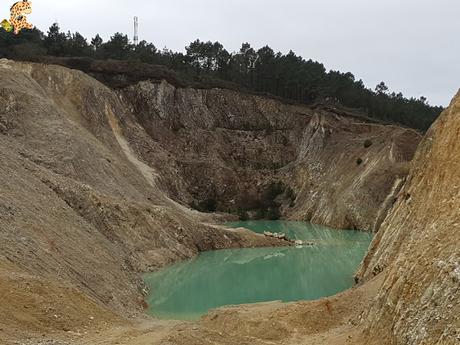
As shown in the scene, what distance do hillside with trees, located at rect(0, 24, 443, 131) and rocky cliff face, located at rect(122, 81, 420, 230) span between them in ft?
29.9

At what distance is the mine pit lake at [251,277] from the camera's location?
95.5 feet

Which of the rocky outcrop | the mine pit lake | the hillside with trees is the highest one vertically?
the hillside with trees

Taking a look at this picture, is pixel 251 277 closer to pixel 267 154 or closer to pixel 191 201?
pixel 191 201

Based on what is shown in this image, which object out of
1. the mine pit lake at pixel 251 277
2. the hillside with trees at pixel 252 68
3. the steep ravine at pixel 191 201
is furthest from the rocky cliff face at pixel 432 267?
the hillside with trees at pixel 252 68

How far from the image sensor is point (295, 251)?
48188mm

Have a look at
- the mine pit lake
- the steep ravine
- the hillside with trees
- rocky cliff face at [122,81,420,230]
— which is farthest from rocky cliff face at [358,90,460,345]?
the hillside with trees

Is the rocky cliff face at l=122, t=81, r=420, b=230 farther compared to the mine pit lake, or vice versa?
the rocky cliff face at l=122, t=81, r=420, b=230

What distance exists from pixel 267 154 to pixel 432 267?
79.6 meters

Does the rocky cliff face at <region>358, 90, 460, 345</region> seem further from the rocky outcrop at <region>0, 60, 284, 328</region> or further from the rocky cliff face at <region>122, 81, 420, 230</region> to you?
the rocky cliff face at <region>122, 81, 420, 230</region>

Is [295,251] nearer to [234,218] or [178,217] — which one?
[178,217]

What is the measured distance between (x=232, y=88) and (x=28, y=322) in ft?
286

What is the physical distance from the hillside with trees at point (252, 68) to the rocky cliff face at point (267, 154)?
358 inches

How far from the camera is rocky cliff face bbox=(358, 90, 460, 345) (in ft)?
35.6

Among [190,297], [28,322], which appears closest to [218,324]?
[28,322]
